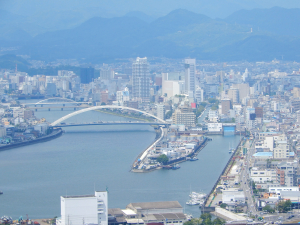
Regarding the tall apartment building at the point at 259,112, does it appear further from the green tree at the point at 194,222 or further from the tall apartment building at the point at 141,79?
the green tree at the point at 194,222

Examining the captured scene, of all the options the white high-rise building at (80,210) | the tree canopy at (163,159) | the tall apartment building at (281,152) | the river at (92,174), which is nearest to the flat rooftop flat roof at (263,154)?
the tall apartment building at (281,152)

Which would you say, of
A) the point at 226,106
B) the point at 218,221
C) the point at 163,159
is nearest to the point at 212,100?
the point at 226,106

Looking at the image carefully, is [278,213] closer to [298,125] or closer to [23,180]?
[23,180]

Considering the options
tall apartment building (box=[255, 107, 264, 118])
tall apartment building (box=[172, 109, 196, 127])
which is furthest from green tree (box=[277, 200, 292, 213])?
tall apartment building (box=[255, 107, 264, 118])

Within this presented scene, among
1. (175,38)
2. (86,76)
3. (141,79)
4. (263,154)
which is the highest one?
(175,38)

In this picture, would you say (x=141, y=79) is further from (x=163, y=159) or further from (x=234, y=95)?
(x=163, y=159)
